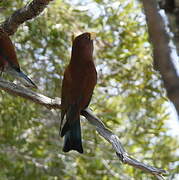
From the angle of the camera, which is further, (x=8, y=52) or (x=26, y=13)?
(x=8, y=52)

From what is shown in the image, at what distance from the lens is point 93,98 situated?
423 cm

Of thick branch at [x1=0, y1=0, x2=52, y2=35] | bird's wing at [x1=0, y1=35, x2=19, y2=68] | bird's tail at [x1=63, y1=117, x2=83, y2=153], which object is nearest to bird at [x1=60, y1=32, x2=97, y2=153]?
bird's tail at [x1=63, y1=117, x2=83, y2=153]

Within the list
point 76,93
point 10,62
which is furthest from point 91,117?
point 10,62

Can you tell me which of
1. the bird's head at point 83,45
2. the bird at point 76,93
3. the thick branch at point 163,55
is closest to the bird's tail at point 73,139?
the bird at point 76,93

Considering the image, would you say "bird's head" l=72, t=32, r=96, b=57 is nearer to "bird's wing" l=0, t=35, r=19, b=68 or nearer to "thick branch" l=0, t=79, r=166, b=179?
"thick branch" l=0, t=79, r=166, b=179

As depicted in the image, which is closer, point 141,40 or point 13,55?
point 13,55

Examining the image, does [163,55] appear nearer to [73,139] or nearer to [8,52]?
[73,139]

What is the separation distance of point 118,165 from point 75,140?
1598mm

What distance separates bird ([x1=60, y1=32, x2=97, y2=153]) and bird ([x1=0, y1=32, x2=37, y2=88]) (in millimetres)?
460

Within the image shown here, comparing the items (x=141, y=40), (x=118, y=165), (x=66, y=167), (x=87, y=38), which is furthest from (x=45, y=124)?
(x=87, y=38)

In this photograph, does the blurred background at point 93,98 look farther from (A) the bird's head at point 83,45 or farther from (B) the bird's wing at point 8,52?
(A) the bird's head at point 83,45

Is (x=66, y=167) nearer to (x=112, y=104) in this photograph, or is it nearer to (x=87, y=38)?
(x=112, y=104)

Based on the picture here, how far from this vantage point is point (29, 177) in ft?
14.2

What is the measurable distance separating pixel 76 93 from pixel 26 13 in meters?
0.50
